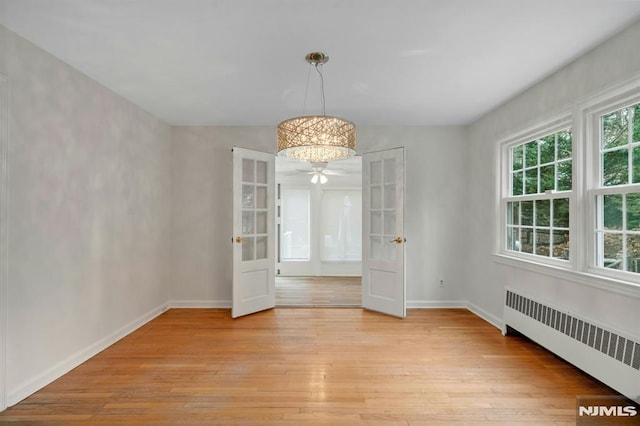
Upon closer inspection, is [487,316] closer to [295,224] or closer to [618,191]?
[618,191]

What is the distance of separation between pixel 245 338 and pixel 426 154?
3.30 meters

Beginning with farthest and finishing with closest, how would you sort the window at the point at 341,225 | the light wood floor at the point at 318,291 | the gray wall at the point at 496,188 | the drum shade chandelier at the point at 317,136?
1. the window at the point at 341,225
2. the light wood floor at the point at 318,291
3. the drum shade chandelier at the point at 317,136
4. the gray wall at the point at 496,188

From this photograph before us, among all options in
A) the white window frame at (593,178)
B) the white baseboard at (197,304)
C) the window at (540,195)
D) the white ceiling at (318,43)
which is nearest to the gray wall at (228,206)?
the white baseboard at (197,304)

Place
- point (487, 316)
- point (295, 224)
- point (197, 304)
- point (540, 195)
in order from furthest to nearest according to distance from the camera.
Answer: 1. point (295, 224)
2. point (197, 304)
3. point (487, 316)
4. point (540, 195)

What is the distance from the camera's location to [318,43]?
2443 millimetres

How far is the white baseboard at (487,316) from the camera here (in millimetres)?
3808

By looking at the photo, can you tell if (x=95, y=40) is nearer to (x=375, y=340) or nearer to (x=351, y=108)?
(x=351, y=108)

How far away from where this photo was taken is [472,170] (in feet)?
14.9

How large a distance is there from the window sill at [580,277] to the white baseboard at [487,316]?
0.69 m

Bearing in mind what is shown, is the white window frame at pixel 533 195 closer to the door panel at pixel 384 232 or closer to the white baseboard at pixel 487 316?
the white baseboard at pixel 487 316

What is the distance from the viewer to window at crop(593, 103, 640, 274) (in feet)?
7.68

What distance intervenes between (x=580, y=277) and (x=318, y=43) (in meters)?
2.69

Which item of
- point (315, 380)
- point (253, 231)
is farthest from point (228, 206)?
point (315, 380)

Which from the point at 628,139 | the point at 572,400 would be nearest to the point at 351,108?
the point at 628,139
